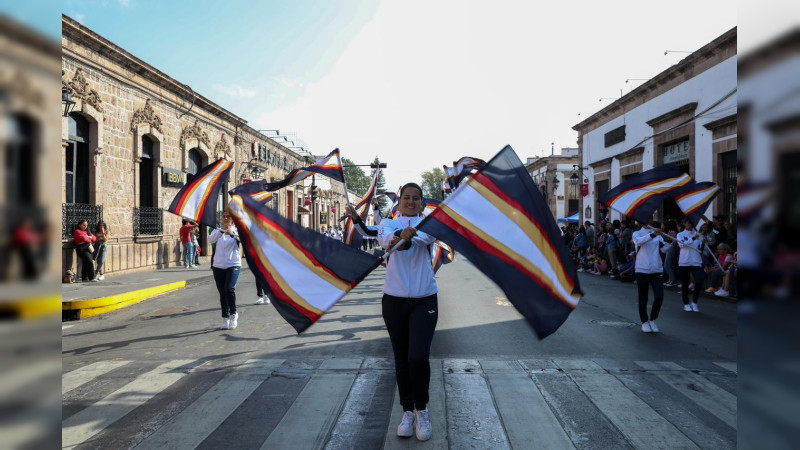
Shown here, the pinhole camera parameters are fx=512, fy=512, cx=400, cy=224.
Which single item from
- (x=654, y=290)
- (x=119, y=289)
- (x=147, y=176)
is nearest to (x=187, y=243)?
(x=147, y=176)

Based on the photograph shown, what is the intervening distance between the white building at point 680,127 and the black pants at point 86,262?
18194 mm

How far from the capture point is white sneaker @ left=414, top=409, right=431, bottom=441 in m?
3.79

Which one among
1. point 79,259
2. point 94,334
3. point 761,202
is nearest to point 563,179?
point 79,259

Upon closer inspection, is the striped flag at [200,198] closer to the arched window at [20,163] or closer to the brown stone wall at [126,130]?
the brown stone wall at [126,130]

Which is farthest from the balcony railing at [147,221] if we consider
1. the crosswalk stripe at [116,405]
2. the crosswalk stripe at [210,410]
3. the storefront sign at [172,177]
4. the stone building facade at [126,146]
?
the crosswalk stripe at [210,410]

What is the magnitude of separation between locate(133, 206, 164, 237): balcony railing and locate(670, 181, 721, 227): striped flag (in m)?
16.0

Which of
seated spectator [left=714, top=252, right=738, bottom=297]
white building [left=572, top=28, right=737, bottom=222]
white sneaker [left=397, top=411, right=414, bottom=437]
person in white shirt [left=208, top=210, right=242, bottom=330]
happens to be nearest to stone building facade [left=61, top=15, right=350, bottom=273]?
person in white shirt [left=208, top=210, right=242, bottom=330]

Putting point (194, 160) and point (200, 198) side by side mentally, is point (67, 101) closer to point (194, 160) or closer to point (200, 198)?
point (200, 198)

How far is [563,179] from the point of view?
148ft

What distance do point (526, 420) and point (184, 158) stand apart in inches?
781

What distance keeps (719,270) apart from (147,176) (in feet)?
60.7

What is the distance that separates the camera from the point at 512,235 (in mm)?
3928

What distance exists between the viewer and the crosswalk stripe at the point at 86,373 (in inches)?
206

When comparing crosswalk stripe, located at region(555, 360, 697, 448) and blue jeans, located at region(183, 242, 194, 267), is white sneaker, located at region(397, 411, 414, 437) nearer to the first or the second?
crosswalk stripe, located at region(555, 360, 697, 448)
